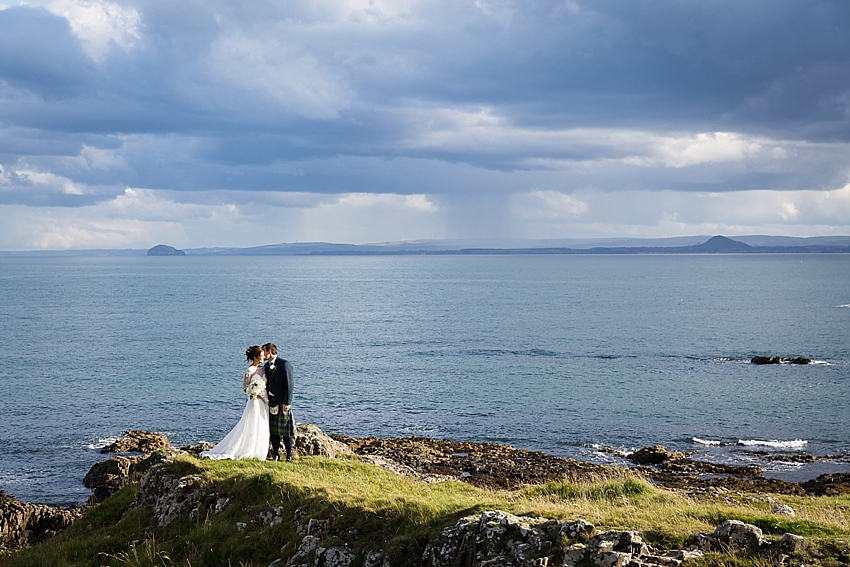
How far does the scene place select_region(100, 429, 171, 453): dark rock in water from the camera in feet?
129

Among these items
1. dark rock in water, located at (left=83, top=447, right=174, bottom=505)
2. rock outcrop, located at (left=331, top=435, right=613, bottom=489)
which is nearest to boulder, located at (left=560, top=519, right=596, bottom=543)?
rock outcrop, located at (left=331, top=435, right=613, bottom=489)

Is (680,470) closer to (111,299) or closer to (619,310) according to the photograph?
(619,310)

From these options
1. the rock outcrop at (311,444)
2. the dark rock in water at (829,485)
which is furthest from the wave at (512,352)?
the rock outcrop at (311,444)

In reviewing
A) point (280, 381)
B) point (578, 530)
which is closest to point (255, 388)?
point (280, 381)

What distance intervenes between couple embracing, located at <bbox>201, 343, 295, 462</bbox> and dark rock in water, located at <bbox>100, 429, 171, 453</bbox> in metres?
19.1

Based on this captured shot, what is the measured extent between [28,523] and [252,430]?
9545mm

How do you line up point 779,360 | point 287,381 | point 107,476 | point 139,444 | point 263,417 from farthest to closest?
point 779,360 < point 139,444 < point 107,476 < point 263,417 < point 287,381

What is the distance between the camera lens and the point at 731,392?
53.9m

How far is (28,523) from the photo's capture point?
24.8 metres

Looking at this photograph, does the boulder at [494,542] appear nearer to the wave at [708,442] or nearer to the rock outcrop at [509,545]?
the rock outcrop at [509,545]

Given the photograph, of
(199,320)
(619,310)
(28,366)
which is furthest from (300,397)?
(619,310)

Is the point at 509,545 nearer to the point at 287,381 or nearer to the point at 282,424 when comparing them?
the point at 287,381

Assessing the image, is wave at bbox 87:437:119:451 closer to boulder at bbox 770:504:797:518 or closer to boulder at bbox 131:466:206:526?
boulder at bbox 131:466:206:526

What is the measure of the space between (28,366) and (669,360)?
57.7m
